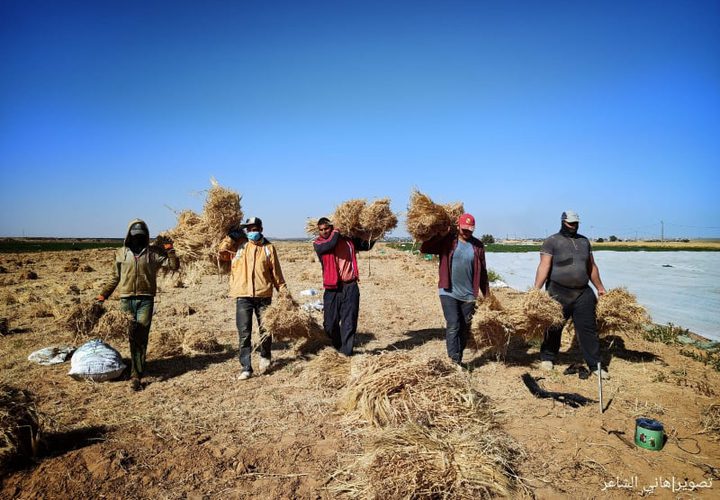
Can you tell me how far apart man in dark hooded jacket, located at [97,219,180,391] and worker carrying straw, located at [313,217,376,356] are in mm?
2311

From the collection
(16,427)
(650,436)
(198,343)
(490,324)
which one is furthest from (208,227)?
(650,436)

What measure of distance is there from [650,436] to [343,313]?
12.5 feet

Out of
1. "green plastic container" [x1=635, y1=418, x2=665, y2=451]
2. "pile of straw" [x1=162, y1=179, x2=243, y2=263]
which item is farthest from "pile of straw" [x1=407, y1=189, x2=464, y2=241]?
"green plastic container" [x1=635, y1=418, x2=665, y2=451]

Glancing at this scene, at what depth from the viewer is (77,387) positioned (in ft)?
16.9

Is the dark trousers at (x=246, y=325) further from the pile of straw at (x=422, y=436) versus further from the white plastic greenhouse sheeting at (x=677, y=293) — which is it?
the white plastic greenhouse sheeting at (x=677, y=293)

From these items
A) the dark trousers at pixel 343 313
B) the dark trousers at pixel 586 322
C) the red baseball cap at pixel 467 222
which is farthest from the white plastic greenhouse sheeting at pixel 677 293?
the dark trousers at pixel 343 313

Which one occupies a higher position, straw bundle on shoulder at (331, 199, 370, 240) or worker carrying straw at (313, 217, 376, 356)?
straw bundle on shoulder at (331, 199, 370, 240)

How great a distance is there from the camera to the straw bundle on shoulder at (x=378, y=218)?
249 inches

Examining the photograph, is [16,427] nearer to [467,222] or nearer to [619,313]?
[467,222]

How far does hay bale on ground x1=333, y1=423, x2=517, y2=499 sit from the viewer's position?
2.92m

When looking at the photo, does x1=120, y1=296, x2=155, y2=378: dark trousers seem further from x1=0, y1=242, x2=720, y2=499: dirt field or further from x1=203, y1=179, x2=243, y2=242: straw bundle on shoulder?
x1=203, y1=179, x2=243, y2=242: straw bundle on shoulder

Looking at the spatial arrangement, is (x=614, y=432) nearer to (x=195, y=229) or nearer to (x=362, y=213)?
A: (x=362, y=213)

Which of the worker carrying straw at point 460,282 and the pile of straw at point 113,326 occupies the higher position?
the worker carrying straw at point 460,282

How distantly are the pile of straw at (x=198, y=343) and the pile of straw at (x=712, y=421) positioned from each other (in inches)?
253
